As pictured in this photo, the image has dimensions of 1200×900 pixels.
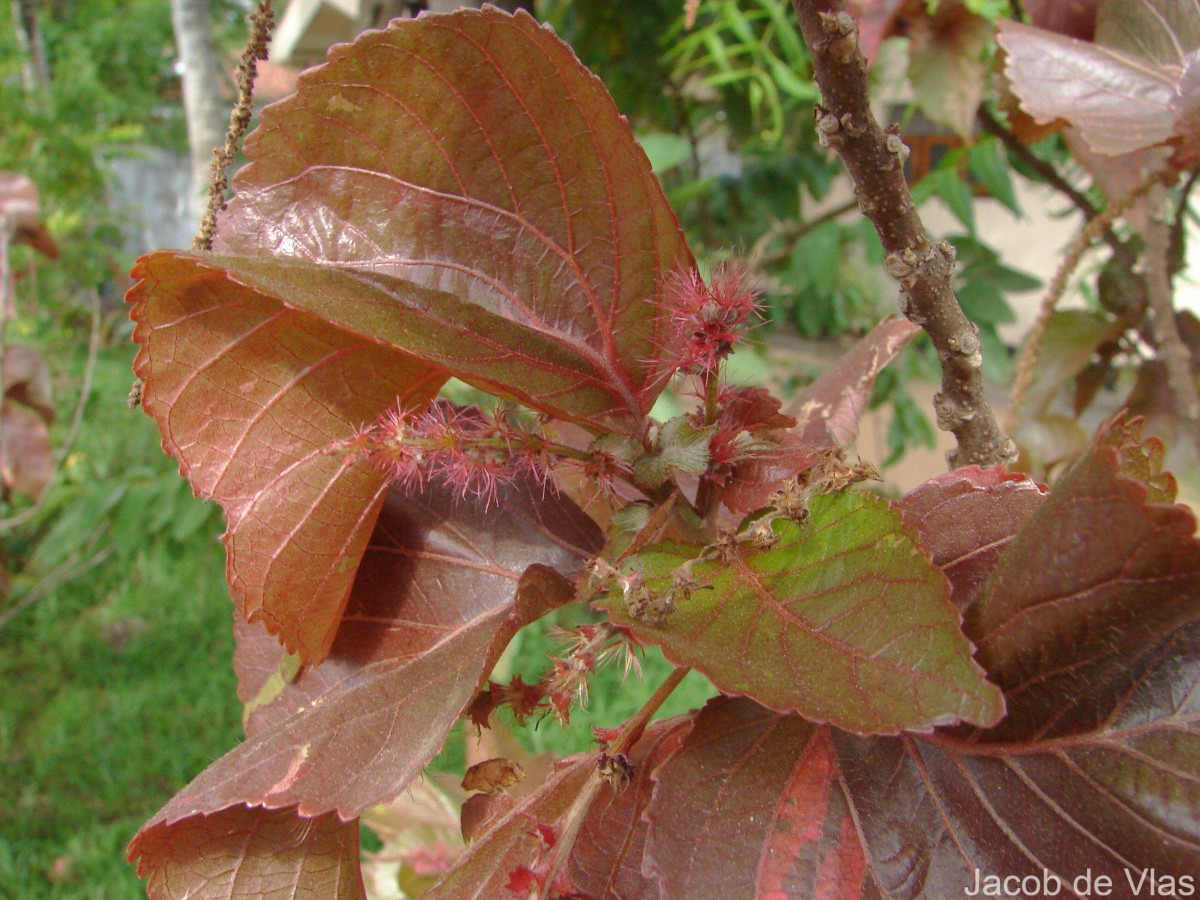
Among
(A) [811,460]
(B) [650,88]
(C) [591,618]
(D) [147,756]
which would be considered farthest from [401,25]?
(D) [147,756]

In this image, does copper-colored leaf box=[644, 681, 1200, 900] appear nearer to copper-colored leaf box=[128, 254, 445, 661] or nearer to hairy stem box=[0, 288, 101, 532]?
copper-colored leaf box=[128, 254, 445, 661]

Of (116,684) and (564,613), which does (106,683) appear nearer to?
(116,684)

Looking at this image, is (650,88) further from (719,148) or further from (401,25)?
(401,25)

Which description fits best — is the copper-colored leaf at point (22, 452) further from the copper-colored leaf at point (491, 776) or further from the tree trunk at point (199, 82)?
the copper-colored leaf at point (491, 776)

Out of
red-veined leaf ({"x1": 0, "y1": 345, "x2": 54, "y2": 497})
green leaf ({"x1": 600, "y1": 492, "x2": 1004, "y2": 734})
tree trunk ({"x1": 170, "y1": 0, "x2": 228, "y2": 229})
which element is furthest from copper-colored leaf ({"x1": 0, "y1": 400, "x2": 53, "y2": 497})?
green leaf ({"x1": 600, "y1": 492, "x2": 1004, "y2": 734})

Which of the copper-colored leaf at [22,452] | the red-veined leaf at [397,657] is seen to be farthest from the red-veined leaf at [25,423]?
the red-veined leaf at [397,657]

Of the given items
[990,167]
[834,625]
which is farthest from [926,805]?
[990,167]

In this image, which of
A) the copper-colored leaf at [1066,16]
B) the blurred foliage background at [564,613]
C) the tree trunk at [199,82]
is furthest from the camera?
the tree trunk at [199,82]
